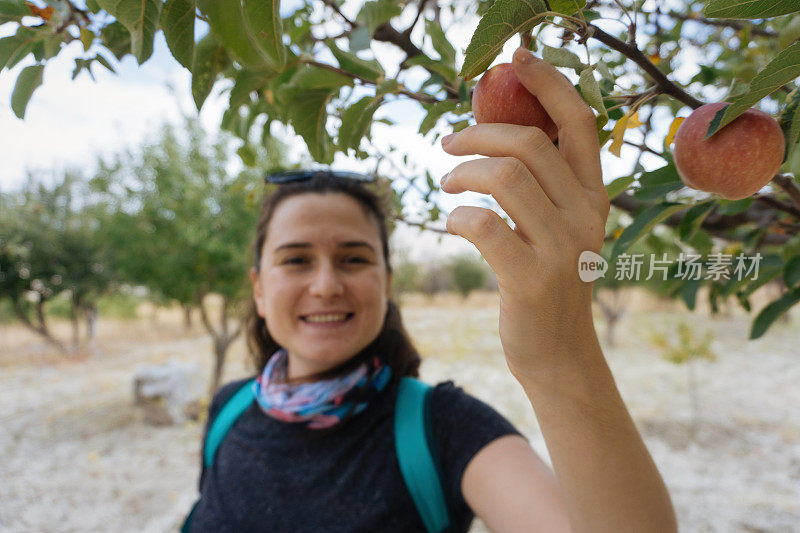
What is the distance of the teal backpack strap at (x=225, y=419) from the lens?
1.37 m

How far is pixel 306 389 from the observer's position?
126 cm

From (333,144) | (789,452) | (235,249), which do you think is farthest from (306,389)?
(789,452)

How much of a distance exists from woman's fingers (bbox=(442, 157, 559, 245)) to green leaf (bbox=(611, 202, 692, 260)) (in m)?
0.30

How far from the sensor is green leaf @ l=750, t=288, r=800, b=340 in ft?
2.99

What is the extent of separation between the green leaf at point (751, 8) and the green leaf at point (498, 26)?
149mm

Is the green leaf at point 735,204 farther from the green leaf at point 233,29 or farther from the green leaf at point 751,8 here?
the green leaf at point 233,29

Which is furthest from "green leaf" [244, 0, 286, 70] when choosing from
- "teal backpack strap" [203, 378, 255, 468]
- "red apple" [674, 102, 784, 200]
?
"teal backpack strap" [203, 378, 255, 468]

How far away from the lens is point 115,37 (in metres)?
0.69

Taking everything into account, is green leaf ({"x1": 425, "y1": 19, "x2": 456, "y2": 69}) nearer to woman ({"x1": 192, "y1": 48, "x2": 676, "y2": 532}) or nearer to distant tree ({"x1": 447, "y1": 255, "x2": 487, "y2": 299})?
woman ({"x1": 192, "y1": 48, "x2": 676, "y2": 532})

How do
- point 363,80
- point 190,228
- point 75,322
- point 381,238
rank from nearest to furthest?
point 363,80
point 381,238
point 190,228
point 75,322

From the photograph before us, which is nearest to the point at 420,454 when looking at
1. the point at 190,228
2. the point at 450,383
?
the point at 450,383

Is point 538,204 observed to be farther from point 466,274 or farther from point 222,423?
point 466,274

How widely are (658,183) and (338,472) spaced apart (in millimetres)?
A: 921

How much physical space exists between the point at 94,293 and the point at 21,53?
37.2ft
